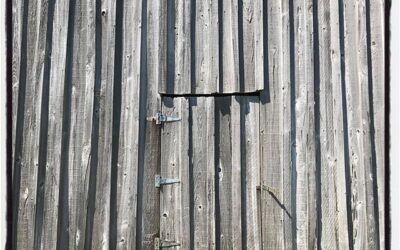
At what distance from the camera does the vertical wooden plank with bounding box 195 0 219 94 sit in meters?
6.02

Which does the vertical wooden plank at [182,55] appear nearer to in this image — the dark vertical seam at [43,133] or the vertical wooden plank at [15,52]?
the dark vertical seam at [43,133]

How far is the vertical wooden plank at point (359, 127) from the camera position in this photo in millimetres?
5953

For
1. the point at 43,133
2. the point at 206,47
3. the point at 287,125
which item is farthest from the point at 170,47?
the point at 43,133

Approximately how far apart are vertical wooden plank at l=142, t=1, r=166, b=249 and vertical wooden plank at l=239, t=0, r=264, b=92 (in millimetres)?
784

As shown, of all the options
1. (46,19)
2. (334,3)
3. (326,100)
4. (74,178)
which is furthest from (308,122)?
(46,19)

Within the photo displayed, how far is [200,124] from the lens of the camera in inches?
235

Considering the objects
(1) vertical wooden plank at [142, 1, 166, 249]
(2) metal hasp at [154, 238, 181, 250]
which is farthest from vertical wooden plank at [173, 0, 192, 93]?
(2) metal hasp at [154, 238, 181, 250]

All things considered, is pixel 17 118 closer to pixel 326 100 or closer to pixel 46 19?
pixel 46 19

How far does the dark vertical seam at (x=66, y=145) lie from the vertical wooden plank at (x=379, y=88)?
2941mm

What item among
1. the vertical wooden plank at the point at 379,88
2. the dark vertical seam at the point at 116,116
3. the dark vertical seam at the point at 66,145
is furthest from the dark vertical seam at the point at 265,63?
the dark vertical seam at the point at 66,145

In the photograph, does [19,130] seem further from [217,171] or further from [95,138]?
[217,171]

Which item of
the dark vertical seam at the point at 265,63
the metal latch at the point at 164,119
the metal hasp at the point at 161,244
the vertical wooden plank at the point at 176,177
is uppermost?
the dark vertical seam at the point at 265,63

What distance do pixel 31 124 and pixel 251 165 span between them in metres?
2.16

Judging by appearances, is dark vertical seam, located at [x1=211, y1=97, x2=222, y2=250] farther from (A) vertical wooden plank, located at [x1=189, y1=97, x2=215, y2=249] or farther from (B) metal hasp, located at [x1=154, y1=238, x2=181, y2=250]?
Answer: (B) metal hasp, located at [x1=154, y1=238, x2=181, y2=250]
